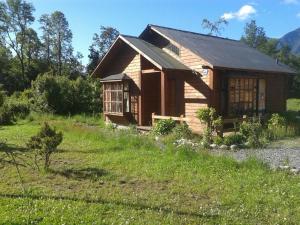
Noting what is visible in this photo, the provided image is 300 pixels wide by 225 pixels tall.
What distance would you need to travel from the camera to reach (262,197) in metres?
6.81

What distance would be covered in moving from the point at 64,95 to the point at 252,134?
608 inches

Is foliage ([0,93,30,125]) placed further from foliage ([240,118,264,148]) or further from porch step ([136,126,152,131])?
foliage ([240,118,264,148])

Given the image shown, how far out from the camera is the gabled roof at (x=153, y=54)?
15936mm

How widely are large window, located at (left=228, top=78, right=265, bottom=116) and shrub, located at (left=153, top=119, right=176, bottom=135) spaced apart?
3.29 metres

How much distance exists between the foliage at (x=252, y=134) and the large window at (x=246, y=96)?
3.71 meters

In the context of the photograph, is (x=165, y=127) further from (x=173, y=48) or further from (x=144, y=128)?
(x=173, y=48)

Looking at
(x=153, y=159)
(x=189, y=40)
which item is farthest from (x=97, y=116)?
(x=153, y=159)

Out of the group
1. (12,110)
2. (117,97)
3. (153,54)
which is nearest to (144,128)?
(117,97)

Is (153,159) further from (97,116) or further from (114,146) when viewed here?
(97,116)

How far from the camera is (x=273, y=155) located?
10805mm

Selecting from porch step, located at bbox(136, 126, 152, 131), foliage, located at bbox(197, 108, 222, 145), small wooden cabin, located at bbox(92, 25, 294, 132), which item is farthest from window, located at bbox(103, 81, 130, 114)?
foliage, located at bbox(197, 108, 222, 145)

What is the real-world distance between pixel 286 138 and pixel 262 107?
5.69m

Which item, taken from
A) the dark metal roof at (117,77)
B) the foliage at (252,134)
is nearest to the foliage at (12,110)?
the dark metal roof at (117,77)

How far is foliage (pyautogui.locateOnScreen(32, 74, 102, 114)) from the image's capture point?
24.7 m
